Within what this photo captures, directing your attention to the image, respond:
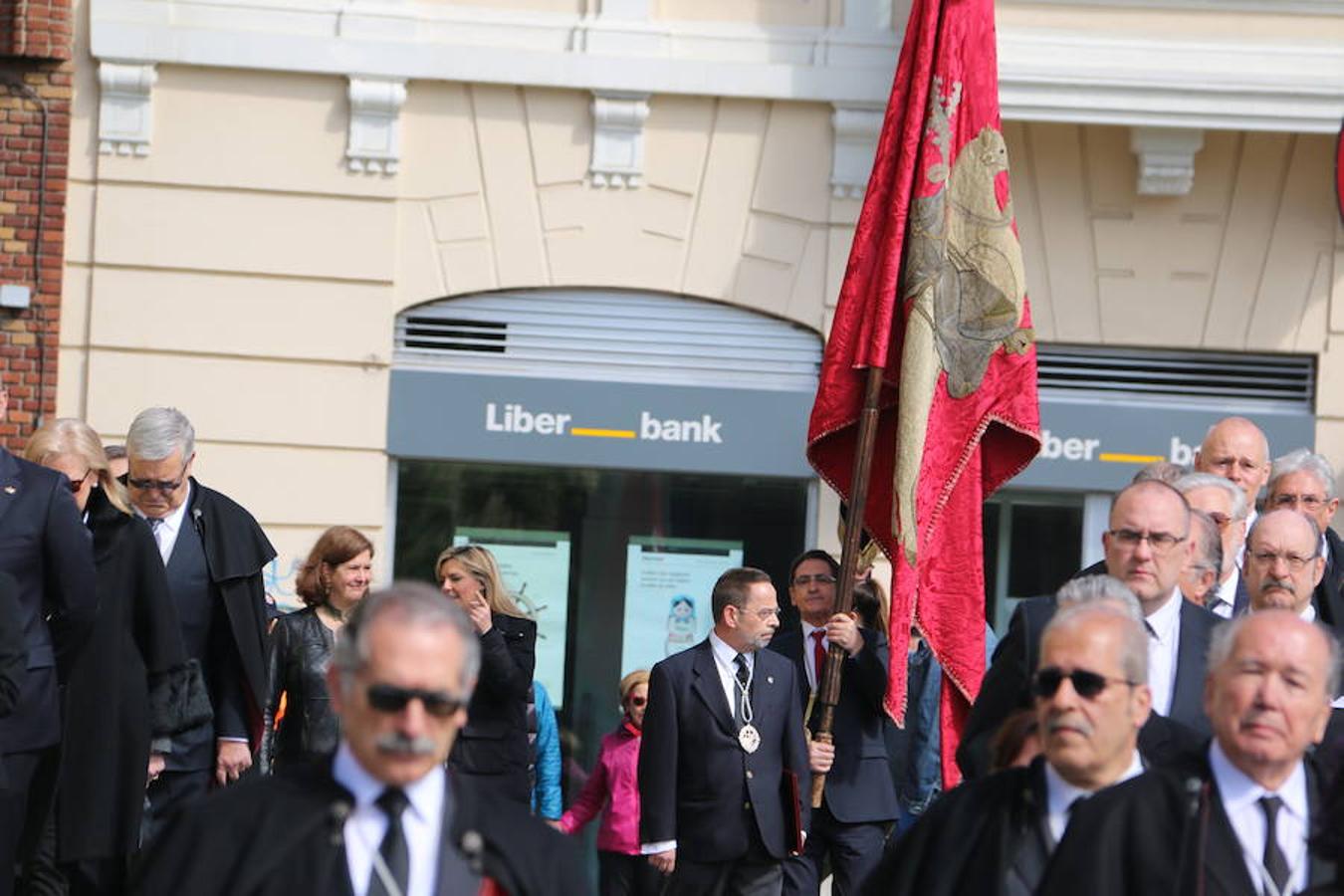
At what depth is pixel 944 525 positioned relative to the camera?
36.6ft

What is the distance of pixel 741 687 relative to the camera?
34.0 ft

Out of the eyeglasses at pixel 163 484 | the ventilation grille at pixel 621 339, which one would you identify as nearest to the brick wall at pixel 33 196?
the ventilation grille at pixel 621 339

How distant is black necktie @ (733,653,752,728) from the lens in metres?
10.3

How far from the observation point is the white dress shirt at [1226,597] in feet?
28.3

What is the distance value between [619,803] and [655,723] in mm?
1639

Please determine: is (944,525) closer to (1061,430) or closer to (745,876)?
(745,876)

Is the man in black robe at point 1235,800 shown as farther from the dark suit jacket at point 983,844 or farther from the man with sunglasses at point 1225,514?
the man with sunglasses at point 1225,514

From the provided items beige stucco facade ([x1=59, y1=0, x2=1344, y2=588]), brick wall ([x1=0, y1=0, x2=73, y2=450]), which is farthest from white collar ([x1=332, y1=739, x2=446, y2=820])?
brick wall ([x1=0, y1=0, x2=73, y2=450])

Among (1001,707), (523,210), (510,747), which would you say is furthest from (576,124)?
(1001,707)

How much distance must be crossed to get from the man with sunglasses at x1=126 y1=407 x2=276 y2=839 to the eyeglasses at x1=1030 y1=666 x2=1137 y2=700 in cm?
479

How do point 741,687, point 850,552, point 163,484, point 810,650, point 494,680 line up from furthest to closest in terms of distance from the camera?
point 810,650, point 850,552, point 741,687, point 494,680, point 163,484

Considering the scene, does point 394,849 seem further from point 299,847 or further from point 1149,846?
point 1149,846

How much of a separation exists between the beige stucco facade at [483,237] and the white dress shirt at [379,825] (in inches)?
370

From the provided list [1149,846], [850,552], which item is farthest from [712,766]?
[1149,846]
